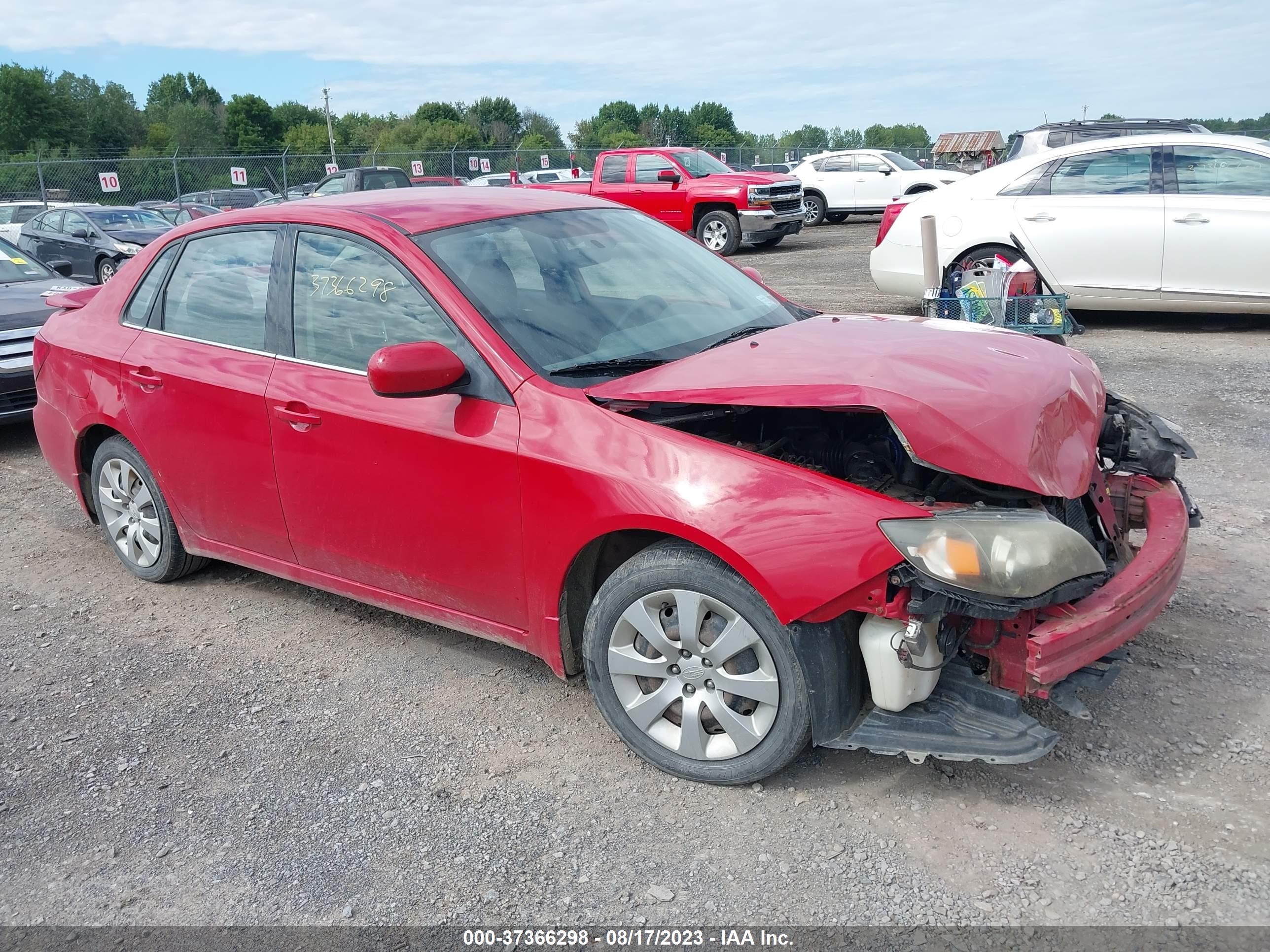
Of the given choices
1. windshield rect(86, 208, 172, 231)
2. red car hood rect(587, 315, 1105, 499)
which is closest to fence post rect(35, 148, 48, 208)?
windshield rect(86, 208, 172, 231)

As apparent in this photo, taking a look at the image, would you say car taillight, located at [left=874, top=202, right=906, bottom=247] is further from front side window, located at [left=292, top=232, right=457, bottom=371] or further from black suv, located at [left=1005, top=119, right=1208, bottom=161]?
front side window, located at [left=292, top=232, right=457, bottom=371]

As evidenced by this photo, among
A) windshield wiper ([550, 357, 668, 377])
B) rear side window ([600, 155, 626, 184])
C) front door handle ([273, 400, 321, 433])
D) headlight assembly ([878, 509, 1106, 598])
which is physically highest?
rear side window ([600, 155, 626, 184])

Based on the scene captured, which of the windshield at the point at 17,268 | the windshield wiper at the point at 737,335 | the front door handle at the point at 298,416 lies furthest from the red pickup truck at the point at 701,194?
the front door handle at the point at 298,416

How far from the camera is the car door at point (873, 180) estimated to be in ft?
73.2

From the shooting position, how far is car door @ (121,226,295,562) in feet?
13.0

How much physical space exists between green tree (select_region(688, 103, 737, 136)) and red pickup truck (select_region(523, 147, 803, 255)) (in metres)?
88.5

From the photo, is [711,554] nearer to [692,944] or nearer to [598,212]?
[692,944]

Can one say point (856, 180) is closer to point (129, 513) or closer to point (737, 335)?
point (737, 335)

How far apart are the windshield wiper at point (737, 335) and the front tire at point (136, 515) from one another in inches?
99.0

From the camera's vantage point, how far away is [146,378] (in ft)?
14.1

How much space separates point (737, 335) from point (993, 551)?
4.79ft

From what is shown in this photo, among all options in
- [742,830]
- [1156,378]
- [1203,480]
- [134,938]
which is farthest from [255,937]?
[1156,378]

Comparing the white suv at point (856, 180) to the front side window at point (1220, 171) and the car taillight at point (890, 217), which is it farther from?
the front side window at point (1220, 171)

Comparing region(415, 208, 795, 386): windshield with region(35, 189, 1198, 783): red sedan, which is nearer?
region(35, 189, 1198, 783): red sedan
